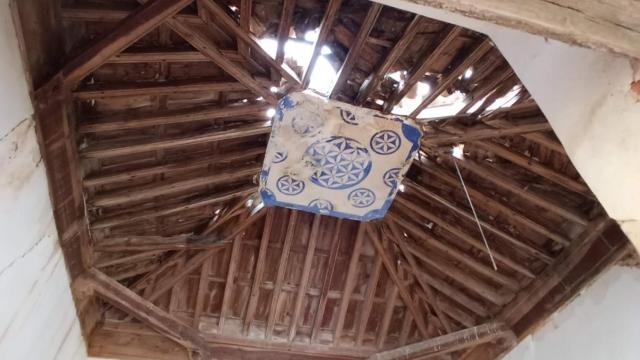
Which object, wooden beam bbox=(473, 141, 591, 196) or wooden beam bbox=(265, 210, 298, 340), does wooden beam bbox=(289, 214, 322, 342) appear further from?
wooden beam bbox=(473, 141, 591, 196)

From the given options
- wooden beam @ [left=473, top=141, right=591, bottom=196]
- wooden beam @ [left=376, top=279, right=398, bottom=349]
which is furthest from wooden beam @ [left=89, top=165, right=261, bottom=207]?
wooden beam @ [left=376, top=279, right=398, bottom=349]

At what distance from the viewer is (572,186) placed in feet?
13.4

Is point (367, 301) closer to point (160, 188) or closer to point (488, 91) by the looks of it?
point (160, 188)

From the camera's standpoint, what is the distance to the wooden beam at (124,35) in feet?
9.70

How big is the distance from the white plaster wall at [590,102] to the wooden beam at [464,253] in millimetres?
3061

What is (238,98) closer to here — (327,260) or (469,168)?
(469,168)

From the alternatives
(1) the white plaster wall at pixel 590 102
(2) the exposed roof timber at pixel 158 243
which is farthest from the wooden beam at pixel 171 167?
(1) the white plaster wall at pixel 590 102

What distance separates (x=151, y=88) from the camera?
3.45m

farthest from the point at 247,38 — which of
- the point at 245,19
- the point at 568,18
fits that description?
the point at 568,18

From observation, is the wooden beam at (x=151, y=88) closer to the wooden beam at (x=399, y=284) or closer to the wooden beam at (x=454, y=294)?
the wooden beam at (x=399, y=284)

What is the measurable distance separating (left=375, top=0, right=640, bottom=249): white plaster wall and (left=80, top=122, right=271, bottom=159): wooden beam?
2.37m

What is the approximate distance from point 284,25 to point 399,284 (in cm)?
287

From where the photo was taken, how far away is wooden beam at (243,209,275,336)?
5109 mm

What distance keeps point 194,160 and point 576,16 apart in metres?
3.20
